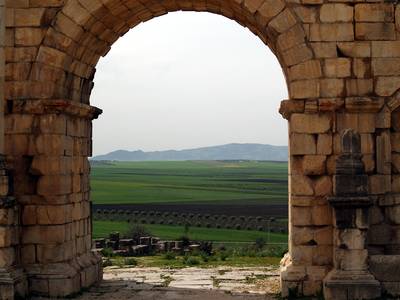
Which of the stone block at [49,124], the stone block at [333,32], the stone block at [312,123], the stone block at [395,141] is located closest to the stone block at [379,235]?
the stone block at [395,141]

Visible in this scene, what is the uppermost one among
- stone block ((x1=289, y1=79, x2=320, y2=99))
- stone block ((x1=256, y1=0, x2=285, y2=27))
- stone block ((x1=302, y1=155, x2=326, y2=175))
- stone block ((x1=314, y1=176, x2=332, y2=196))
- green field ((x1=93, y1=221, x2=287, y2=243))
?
stone block ((x1=256, y1=0, x2=285, y2=27))

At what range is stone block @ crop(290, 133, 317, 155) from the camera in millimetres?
11555

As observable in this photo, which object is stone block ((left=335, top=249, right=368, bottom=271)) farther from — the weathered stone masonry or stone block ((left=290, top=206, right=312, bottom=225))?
stone block ((left=290, top=206, right=312, bottom=225))

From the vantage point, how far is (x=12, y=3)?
39.4 feet

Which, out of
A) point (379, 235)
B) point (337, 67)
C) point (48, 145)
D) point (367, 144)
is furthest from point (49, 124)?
point (379, 235)

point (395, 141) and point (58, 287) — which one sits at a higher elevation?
point (395, 141)

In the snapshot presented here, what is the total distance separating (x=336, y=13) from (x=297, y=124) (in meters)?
1.95

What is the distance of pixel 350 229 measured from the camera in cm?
1098

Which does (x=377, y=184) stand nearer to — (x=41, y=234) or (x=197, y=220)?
(x=41, y=234)

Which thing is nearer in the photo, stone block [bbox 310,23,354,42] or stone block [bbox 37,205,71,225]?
stone block [bbox 310,23,354,42]

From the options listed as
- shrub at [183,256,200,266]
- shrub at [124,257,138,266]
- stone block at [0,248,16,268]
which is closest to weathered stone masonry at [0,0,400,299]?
stone block at [0,248,16,268]

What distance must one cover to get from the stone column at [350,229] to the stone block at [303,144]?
59 centimetres

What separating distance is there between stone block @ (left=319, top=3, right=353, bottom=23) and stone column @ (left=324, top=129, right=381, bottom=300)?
1903 millimetres

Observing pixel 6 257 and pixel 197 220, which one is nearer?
pixel 6 257
